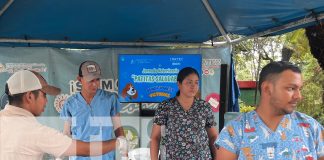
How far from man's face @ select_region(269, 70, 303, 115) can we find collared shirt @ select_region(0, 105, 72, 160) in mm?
1155

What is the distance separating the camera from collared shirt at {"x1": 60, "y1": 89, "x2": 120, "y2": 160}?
3.60 m

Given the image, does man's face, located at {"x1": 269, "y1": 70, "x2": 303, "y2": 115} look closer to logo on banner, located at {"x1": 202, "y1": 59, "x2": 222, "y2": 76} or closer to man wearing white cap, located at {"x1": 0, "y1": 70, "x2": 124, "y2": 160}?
man wearing white cap, located at {"x1": 0, "y1": 70, "x2": 124, "y2": 160}

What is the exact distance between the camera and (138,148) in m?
4.77

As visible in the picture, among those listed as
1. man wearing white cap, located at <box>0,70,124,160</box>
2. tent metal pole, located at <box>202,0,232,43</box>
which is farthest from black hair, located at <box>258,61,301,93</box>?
tent metal pole, located at <box>202,0,232,43</box>

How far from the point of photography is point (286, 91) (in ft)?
5.80

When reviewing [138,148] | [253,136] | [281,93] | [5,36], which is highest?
[5,36]

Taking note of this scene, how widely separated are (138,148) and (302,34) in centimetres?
246

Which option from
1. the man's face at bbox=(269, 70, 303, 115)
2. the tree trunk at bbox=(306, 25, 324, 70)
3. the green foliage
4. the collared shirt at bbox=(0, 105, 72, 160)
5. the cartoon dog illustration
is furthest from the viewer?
the green foliage

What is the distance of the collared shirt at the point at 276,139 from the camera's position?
1.79m

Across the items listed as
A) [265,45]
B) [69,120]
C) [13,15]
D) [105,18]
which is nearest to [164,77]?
[105,18]

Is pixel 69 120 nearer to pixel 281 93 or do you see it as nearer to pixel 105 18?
pixel 105 18

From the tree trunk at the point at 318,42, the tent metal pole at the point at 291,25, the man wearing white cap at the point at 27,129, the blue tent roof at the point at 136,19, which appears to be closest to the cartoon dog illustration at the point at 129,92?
the blue tent roof at the point at 136,19

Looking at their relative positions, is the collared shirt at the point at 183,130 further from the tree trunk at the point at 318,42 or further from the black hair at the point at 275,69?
the black hair at the point at 275,69

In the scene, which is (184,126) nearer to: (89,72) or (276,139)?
(89,72)
